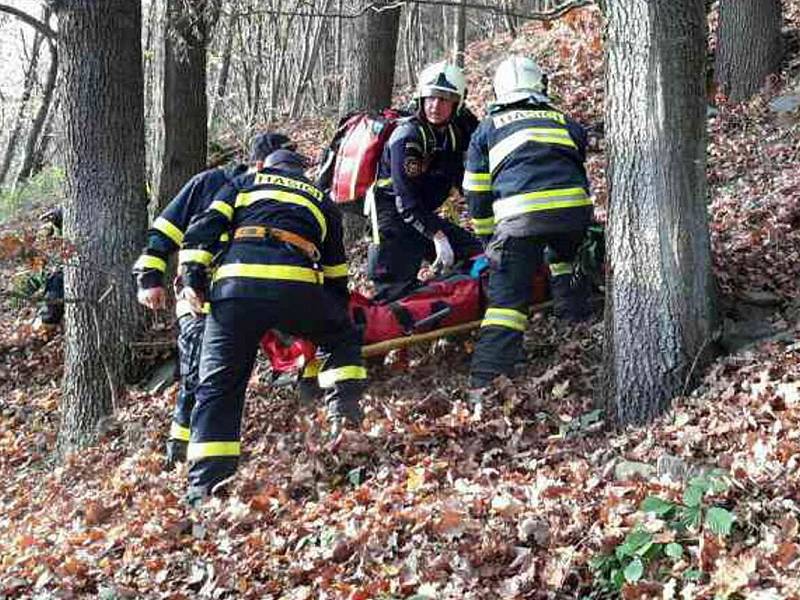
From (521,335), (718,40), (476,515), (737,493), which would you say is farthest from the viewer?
(718,40)

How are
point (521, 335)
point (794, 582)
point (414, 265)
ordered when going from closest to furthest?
point (794, 582) → point (521, 335) → point (414, 265)

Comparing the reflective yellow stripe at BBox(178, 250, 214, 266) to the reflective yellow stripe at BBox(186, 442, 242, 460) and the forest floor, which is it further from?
the forest floor

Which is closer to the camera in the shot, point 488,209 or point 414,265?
point 488,209

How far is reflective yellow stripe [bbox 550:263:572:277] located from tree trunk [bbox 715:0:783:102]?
4842 millimetres

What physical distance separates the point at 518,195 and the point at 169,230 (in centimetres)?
222

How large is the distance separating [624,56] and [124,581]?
376cm

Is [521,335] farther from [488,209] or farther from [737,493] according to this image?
[737,493]

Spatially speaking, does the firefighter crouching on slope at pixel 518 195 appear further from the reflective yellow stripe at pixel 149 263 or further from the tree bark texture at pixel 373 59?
the tree bark texture at pixel 373 59

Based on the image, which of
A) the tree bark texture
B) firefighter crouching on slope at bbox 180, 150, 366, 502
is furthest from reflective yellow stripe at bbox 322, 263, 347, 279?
the tree bark texture

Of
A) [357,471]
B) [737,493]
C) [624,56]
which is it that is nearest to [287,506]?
[357,471]

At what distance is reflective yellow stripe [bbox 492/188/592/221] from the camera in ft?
20.0

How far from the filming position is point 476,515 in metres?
4.50

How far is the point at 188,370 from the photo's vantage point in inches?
259

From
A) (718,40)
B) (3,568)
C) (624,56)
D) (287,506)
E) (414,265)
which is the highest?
(718,40)
